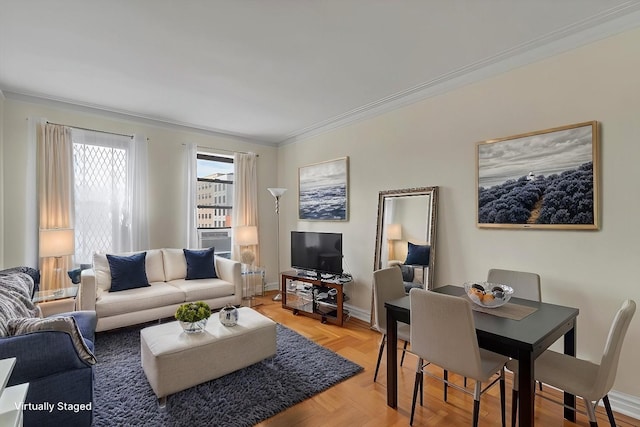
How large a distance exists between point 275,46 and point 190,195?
9.46 ft

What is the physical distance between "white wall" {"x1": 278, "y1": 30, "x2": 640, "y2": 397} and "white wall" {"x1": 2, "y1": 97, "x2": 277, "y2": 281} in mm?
2211

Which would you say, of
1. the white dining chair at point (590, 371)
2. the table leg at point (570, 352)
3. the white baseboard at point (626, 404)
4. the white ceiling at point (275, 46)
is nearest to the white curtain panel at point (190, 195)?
the white ceiling at point (275, 46)

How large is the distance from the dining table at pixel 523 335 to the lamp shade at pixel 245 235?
10.2ft

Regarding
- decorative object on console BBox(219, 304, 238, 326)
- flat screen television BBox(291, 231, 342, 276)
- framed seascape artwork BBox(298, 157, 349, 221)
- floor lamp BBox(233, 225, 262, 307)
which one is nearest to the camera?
decorative object on console BBox(219, 304, 238, 326)

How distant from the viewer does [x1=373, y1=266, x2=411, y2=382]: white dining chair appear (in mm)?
2526

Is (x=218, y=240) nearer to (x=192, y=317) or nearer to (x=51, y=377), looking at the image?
(x=192, y=317)

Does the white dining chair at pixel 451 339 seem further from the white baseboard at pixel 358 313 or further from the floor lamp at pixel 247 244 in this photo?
the floor lamp at pixel 247 244

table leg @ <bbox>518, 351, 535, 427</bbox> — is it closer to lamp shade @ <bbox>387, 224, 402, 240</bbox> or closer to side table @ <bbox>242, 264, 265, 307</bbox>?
lamp shade @ <bbox>387, 224, 402, 240</bbox>

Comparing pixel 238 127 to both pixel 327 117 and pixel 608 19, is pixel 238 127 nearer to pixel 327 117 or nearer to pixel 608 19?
pixel 327 117

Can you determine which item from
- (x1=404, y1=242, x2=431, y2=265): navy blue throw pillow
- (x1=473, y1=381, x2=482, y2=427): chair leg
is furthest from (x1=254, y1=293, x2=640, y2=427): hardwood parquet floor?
(x1=404, y1=242, x2=431, y2=265): navy blue throw pillow

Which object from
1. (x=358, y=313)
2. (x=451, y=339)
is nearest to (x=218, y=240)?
(x=358, y=313)

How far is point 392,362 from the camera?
2.23 m

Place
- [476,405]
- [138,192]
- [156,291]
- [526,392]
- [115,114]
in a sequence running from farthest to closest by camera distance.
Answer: [138,192] < [115,114] < [156,291] < [476,405] < [526,392]

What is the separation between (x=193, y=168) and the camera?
183 inches
